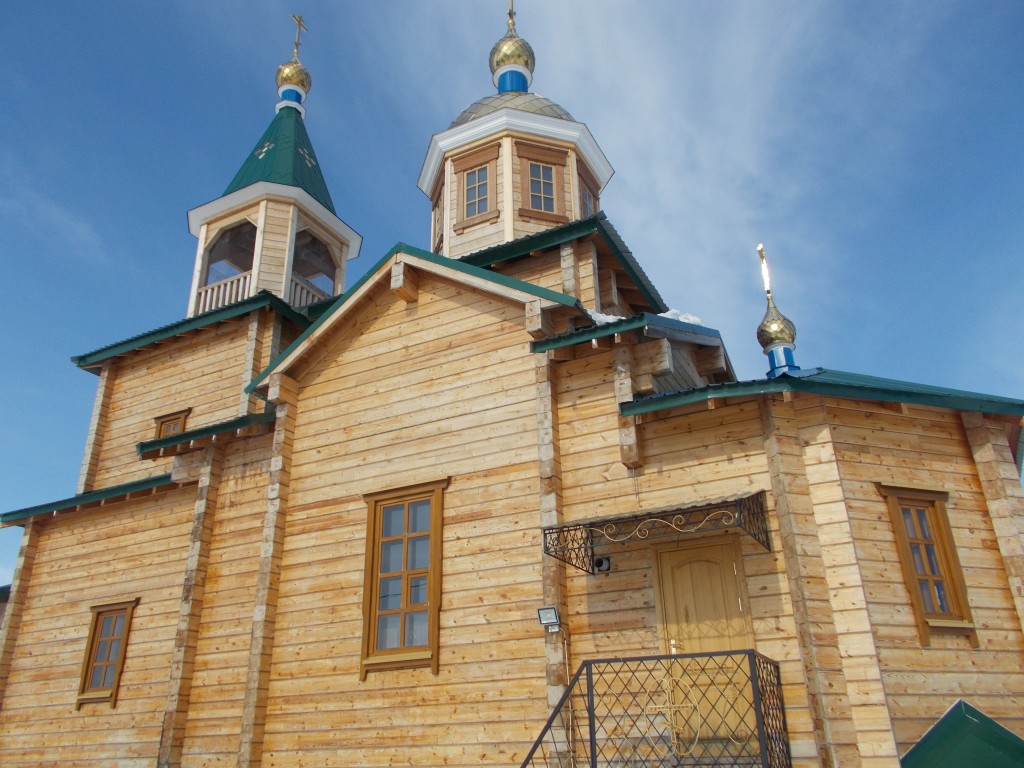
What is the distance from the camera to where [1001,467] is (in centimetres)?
988

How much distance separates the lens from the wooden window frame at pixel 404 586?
34.4 feet

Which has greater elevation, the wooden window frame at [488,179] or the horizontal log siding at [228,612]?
the wooden window frame at [488,179]

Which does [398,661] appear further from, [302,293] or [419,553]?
[302,293]

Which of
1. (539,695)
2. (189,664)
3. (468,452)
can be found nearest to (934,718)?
(539,695)

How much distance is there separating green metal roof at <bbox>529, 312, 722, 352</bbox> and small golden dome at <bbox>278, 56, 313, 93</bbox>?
1485 cm

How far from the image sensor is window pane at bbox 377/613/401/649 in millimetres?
10852

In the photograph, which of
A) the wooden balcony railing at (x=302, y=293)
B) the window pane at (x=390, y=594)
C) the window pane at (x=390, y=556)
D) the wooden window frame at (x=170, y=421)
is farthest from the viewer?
the wooden balcony railing at (x=302, y=293)

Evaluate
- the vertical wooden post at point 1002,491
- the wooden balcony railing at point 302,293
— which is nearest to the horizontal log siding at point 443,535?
the wooden balcony railing at point 302,293

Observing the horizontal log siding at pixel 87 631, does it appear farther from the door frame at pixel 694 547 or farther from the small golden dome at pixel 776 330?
the small golden dome at pixel 776 330

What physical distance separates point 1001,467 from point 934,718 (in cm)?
318

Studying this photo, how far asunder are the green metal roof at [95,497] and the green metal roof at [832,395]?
9045 mm

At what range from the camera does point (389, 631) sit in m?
10.9

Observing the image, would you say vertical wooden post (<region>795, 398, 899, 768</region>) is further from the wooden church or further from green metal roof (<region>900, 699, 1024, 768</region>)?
green metal roof (<region>900, 699, 1024, 768</region>)

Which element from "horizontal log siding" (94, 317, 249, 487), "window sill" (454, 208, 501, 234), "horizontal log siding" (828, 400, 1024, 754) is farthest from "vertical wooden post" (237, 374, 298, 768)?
"horizontal log siding" (828, 400, 1024, 754)
